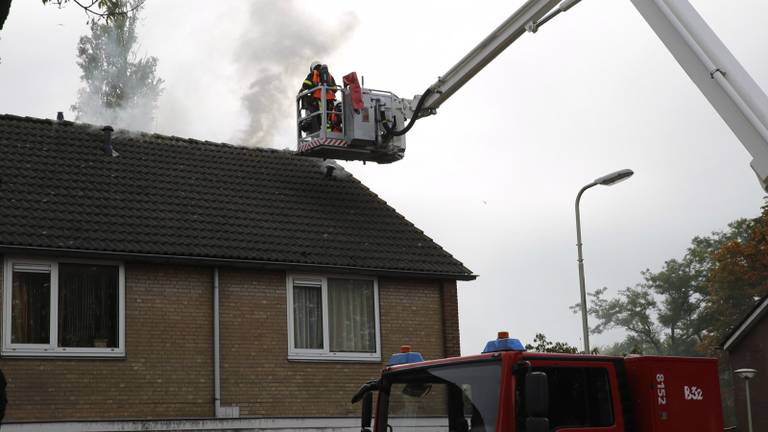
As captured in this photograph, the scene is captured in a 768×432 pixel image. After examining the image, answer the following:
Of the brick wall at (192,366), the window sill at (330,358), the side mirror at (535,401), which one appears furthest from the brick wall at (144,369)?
the side mirror at (535,401)

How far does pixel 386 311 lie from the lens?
19469 millimetres

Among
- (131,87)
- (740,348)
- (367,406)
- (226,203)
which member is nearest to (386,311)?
(226,203)

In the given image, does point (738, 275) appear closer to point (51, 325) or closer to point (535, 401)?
point (51, 325)

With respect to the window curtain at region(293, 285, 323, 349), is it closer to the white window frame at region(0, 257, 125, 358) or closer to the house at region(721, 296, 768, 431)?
the white window frame at region(0, 257, 125, 358)

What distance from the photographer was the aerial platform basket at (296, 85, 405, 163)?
21.6m

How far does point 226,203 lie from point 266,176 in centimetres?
190

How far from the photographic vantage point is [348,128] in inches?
859

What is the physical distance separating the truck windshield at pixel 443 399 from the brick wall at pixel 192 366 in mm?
7708

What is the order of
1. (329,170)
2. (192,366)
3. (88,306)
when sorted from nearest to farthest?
1. (88,306)
2. (192,366)
3. (329,170)

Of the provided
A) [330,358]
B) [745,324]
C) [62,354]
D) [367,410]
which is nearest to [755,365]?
[745,324]

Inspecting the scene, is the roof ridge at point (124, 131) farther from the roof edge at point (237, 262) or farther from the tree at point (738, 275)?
the tree at point (738, 275)

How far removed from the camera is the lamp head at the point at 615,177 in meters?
20.0

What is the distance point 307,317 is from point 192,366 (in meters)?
2.34

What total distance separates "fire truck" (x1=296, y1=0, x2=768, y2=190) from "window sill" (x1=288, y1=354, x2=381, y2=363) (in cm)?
467
